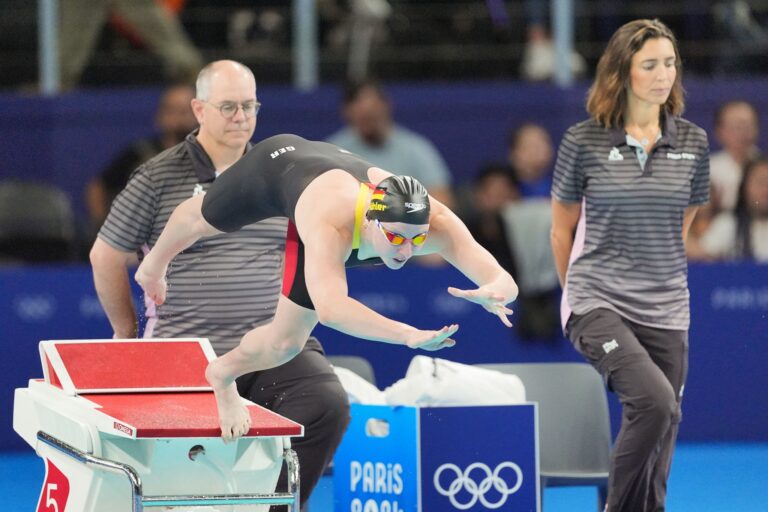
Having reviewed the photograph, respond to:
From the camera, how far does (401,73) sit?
10438 millimetres

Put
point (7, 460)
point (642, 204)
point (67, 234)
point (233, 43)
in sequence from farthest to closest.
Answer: point (233, 43), point (67, 234), point (7, 460), point (642, 204)

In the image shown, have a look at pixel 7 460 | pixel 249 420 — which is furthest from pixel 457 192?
pixel 249 420

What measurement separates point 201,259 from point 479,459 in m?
1.29

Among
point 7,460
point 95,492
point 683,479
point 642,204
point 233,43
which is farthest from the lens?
point 233,43

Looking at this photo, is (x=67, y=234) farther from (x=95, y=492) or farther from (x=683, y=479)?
(x=95, y=492)

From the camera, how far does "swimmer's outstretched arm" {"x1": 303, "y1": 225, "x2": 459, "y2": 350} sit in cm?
397

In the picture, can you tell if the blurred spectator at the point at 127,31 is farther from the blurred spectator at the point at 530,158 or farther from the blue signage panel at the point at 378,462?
the blue signage panel at the point at 378,462

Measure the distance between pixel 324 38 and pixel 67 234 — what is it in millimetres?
2376

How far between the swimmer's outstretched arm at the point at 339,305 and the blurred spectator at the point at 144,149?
3.84 meters

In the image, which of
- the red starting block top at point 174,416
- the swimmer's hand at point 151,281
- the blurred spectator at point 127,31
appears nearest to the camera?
the red starting block top at point 174,416

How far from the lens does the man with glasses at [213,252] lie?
18.5 ft

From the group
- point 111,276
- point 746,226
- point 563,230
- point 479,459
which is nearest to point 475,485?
point 479,459

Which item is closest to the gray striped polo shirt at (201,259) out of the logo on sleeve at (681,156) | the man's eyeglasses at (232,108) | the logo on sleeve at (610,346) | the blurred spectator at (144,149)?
the man's eyeglasses at (232,108)

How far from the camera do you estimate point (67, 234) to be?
29.9 ft
